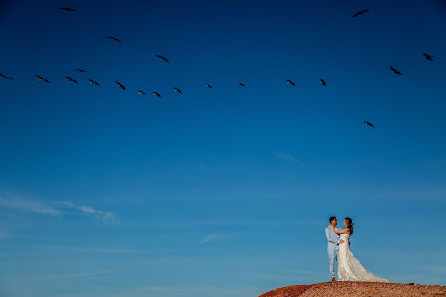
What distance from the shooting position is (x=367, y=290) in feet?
104

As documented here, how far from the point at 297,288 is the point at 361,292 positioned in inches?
257

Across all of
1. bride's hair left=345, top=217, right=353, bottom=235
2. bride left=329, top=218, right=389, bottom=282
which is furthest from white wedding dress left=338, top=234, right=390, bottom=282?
bride's hair left=345, top=217, right=353, bottom=235

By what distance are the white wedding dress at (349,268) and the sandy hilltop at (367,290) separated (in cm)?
140

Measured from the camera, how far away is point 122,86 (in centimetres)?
4391

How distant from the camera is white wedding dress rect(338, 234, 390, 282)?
35594 millimetres

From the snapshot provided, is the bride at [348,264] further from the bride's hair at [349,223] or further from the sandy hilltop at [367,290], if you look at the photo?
the sandy hilltop at [367,290]

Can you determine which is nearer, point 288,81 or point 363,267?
point 363,267

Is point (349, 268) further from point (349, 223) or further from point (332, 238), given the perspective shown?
point (349, 223)

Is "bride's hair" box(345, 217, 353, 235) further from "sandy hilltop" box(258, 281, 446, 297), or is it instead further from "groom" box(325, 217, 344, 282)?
"sandy hilltop" box(258, 281, 446, 297)

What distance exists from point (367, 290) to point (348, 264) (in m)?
4.56

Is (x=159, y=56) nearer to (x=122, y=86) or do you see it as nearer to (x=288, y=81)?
(x=122, y=86)

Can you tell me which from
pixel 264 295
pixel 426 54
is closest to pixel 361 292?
pixel 264 295

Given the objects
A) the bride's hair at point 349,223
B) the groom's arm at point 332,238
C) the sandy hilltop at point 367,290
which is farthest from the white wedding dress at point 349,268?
the sandy hilltop at point 367,290

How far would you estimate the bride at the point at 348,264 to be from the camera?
35.7m
